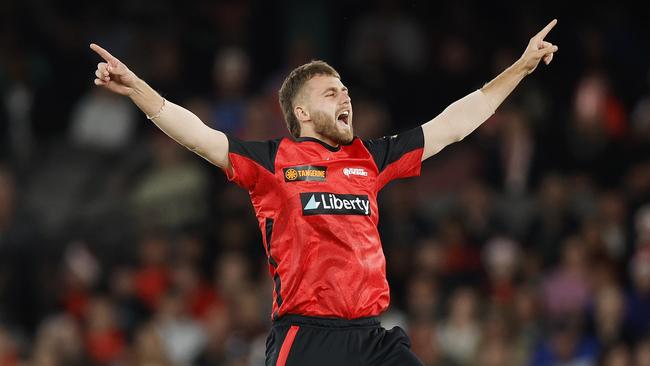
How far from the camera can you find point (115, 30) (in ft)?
52.5

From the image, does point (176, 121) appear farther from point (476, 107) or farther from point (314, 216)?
point (476, 107)

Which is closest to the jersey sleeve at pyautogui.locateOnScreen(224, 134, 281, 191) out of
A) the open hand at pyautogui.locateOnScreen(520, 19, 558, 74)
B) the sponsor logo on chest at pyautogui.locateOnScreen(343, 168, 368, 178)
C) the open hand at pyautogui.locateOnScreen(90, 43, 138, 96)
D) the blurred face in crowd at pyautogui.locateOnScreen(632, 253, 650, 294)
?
the sponsor logo on chest at pyautogui.locateOnScreen(343, 168, 368, 178)

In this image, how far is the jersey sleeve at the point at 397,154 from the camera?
698cm

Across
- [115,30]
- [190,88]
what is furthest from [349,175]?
[115,30]

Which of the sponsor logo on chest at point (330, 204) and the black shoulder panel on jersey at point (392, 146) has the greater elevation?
the black shoulder panel on jersey at point (392, 146)

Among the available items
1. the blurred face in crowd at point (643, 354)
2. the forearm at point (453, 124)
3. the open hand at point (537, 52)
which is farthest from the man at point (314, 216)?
the blurred face in crowd at point (643, 354)

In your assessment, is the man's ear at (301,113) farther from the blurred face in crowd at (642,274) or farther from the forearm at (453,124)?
the blurred face in crowd at (642,274)

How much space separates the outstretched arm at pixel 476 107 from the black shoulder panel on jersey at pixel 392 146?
0.05 m

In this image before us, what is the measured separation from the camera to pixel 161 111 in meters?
6.60

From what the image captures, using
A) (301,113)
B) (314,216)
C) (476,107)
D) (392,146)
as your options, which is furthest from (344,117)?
(476,107)

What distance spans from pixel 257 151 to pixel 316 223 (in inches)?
19.2

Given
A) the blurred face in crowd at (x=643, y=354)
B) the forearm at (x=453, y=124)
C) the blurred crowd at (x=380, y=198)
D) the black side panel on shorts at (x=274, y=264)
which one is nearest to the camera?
the black side panel on shorts at (x=274, y=264)

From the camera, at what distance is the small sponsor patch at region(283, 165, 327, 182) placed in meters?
6.66

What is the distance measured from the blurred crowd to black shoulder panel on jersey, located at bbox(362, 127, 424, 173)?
173 inches
